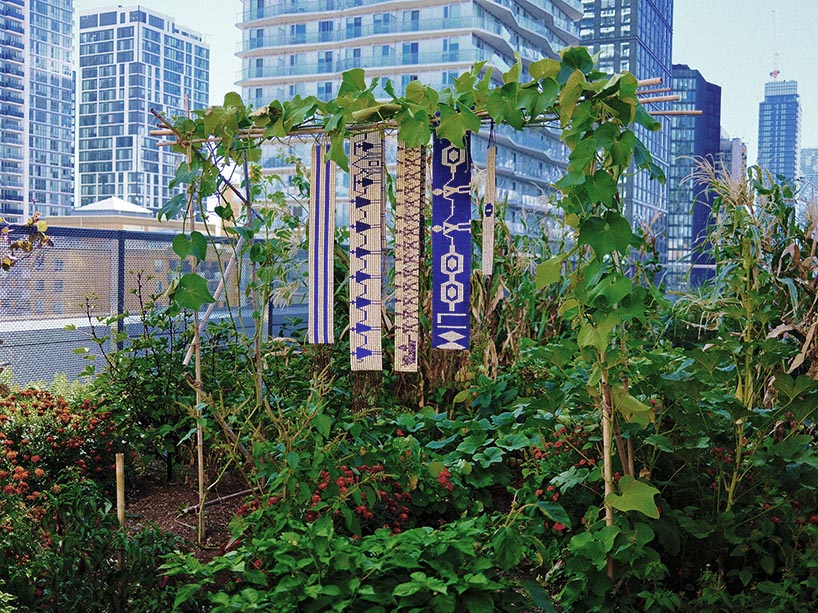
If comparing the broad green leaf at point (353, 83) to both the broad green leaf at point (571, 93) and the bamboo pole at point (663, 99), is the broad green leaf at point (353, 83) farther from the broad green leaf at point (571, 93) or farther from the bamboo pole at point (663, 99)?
the bamboo pole at point (663, 99)

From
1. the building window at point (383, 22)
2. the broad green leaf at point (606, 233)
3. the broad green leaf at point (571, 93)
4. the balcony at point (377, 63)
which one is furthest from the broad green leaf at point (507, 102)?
the building window at point (383, 22)

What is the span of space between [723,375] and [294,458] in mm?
1274

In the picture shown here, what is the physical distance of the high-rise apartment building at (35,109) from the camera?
186ft

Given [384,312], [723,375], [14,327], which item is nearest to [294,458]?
[723,375]

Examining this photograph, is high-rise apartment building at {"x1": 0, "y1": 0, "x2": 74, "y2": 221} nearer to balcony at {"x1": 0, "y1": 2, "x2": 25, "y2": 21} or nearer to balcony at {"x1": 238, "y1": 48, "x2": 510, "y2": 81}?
balcony at {"x1": 0, "y1": 2, "x2": 25, "y2": 21}

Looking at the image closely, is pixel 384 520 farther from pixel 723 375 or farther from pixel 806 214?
pixel 806 214

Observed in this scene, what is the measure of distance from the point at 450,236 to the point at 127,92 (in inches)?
2880

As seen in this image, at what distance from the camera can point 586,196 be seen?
2.08 metres

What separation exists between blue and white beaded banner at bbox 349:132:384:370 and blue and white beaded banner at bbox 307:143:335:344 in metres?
0.08

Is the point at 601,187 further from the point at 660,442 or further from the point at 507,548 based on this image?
the point at 507,548

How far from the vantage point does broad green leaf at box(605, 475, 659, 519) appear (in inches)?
81.4

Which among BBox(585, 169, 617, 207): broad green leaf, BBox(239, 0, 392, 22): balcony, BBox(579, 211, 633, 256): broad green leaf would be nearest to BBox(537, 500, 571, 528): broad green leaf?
BBox(579, 211, 633, 256): broad green leaf

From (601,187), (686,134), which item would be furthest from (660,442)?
(686,134)

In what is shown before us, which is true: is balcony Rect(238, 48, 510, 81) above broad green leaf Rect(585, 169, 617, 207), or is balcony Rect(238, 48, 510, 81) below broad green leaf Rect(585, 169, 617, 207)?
above
